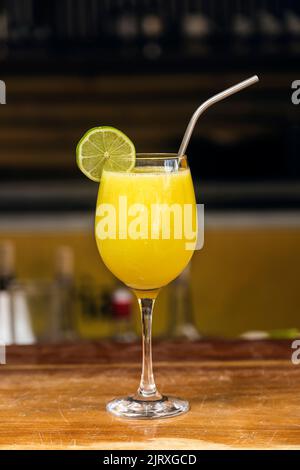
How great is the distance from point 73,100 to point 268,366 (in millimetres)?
2145

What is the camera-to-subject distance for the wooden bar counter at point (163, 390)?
0.93 metres

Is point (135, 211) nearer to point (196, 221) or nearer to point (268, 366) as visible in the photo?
point (196, 221)

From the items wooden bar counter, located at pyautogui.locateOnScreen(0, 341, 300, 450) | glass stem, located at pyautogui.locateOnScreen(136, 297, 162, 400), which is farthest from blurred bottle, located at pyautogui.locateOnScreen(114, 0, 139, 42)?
glass stem, located at pyautogui.locateOnScreen(136, 297, 162, 400)

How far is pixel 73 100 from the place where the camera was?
3227 millimetres

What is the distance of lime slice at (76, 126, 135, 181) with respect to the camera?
1089mm

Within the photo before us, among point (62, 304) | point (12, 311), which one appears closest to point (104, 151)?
point (12, 311)

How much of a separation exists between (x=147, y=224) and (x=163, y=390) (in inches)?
8.7

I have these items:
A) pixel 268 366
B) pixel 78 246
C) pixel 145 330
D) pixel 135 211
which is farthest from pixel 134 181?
pixel 78 246

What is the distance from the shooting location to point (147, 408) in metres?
1.04

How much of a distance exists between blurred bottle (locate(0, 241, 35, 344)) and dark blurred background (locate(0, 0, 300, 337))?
0.52 metres

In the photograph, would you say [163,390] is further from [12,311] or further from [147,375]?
[12,311]

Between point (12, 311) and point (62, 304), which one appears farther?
point (62, 304)

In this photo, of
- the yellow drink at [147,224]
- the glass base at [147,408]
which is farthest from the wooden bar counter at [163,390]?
the yellow drink at [147,224]

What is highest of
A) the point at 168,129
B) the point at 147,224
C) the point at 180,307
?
the point at 168,129
